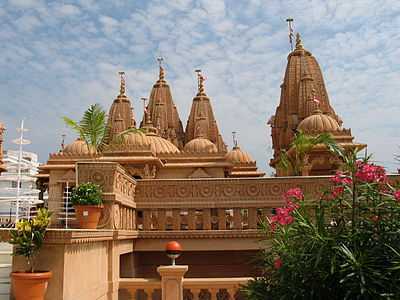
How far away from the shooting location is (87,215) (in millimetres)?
7098

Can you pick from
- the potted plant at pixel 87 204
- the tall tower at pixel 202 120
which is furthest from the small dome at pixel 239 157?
the potted plant at pixel 87 204

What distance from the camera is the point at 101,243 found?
6621 millimetres

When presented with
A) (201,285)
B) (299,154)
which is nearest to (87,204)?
(201,285)

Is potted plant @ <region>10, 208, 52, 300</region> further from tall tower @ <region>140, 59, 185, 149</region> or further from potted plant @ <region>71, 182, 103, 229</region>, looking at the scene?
tall tower @ <region>140, 59, 185, 149</region>

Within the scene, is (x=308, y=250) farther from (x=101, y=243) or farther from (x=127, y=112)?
(x=127, y=112)

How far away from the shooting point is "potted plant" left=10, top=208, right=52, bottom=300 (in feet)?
14.6

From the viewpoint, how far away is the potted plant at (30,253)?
4441mm

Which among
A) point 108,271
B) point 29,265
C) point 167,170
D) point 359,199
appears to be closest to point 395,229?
point 359,199

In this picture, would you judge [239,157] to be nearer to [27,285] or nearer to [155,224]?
[155,224]

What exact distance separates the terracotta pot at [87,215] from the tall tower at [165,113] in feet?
86.0

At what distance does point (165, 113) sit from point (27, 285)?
3098 centimetres

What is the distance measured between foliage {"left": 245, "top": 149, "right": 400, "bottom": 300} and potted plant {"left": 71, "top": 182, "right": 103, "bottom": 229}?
3.94m

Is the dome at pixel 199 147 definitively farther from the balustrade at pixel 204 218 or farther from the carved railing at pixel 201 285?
the carved railing at pixel 201 285

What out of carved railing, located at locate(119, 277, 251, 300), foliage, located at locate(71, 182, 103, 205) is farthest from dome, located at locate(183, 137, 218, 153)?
carved railing, located at locate(119, 277, 251, 300)
